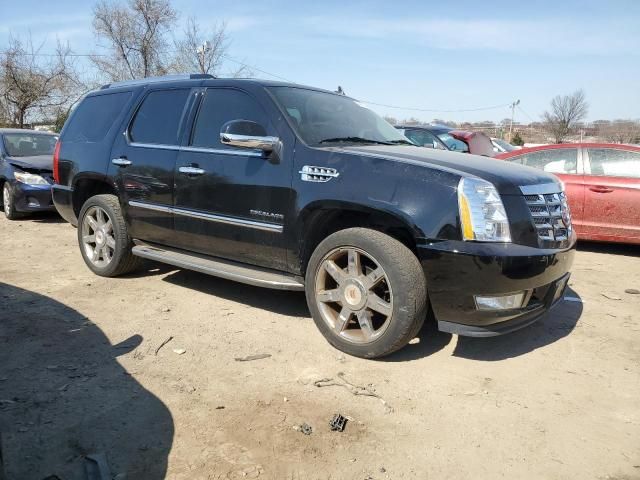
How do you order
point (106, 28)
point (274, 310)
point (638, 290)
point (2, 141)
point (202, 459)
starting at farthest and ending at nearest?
1. point (106, 28)
2. point (2, 141)
3. point (638, 290)
4. point (274, 310)
5. point (202, 459)

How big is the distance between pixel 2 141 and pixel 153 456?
346 inches

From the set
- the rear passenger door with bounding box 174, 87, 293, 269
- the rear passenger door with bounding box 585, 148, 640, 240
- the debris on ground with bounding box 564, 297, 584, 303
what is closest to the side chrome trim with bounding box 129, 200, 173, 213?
Answer: the rear passenger door with bounding box 174, 87, 293, 269

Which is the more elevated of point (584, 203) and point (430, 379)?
point (584, 203)

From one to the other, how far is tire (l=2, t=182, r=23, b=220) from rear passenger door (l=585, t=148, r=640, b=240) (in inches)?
345

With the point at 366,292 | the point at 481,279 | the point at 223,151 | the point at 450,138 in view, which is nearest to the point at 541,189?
the point at 481,279

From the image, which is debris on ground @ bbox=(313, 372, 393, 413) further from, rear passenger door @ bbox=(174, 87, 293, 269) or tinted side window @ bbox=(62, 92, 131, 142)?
tinted side window @ bbox=(62, 92, 131, 142)

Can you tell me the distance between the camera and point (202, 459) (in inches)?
95.6

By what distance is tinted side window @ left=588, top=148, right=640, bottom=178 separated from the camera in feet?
22.0

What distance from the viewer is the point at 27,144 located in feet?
31.2

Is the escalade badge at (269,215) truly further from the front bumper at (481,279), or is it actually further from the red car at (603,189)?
the red car at (603,189)

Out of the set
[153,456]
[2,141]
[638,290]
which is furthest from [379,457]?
[2,141]

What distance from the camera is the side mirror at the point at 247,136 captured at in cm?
373

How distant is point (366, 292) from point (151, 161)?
240 centimetres

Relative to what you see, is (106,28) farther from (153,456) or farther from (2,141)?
(153,456)
